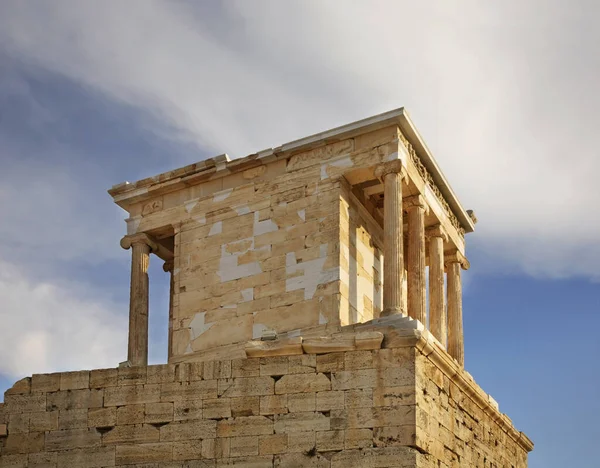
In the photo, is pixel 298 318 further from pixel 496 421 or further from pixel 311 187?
pixel 496 421

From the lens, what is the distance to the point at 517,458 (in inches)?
821

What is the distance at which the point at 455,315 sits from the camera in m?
23.8

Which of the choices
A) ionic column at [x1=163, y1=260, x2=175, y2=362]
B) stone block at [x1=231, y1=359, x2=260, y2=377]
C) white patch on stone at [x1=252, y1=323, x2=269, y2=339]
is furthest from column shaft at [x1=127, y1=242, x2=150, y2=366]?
stone block at [x1=231, y1=359, x2=260, y2=377]

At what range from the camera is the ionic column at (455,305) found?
23.4 m

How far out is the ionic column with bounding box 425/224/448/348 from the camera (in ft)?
74.4

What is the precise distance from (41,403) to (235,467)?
3208 millimetres

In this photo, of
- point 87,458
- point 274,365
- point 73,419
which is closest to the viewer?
point 274,365

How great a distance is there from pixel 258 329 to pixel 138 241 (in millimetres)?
4092

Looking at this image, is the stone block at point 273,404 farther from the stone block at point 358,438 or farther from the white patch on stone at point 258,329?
the white patch on stone at point 258,329

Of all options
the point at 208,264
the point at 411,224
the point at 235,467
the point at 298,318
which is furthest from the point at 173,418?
the point at 411,224

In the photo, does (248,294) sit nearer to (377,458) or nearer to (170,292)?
(170,292)

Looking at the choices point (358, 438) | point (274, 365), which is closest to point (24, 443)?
point (274, 365)

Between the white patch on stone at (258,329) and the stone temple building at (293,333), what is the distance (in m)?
0.02

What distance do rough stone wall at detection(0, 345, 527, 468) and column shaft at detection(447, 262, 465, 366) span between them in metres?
6.94
